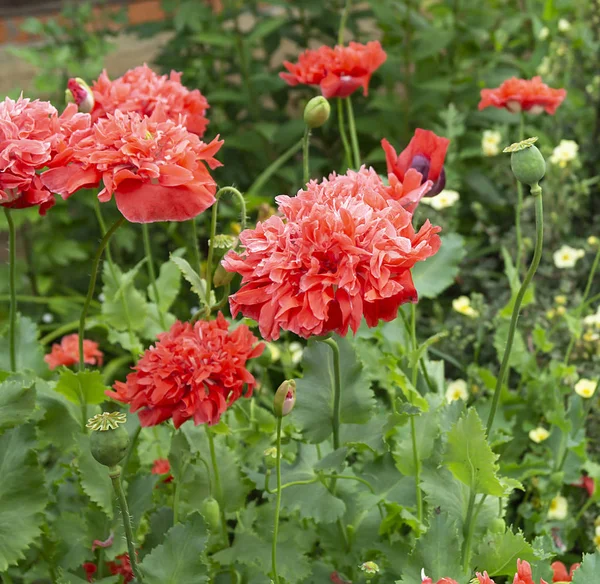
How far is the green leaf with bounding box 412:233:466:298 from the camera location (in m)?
1.00

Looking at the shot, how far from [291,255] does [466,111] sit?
1422mm

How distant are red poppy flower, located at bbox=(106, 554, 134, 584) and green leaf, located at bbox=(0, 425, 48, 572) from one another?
160 mm

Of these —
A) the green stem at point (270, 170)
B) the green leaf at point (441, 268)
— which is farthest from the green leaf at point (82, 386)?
the green stem at point (270, 170)

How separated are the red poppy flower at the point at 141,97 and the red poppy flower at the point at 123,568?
1.55ft

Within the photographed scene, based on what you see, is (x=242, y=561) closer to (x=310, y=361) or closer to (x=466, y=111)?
(x=310, y=361)

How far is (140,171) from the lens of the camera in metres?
0.65

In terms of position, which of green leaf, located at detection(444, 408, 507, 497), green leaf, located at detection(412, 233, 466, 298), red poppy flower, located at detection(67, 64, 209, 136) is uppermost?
red poppy flower, located at detection(67, 64, 209, 136)

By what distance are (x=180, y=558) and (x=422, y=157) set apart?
419mm

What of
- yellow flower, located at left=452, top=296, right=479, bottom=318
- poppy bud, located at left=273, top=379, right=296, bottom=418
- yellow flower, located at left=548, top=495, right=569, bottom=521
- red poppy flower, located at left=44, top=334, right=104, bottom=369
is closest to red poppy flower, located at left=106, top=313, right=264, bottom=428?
poppy bud, located at left=273, top=379, right=296, bottom=418

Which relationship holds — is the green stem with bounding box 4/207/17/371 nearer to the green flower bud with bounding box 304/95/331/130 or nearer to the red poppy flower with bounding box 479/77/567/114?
the green flower bud with bounding box 304/95/331/130

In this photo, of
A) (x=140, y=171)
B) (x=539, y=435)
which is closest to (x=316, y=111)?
(x=140, y=171)

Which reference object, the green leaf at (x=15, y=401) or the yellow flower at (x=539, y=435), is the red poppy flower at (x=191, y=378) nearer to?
the green leaf at (x=15, y=401)

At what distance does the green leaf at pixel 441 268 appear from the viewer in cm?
100

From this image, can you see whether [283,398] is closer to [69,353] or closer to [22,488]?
[22,488]
